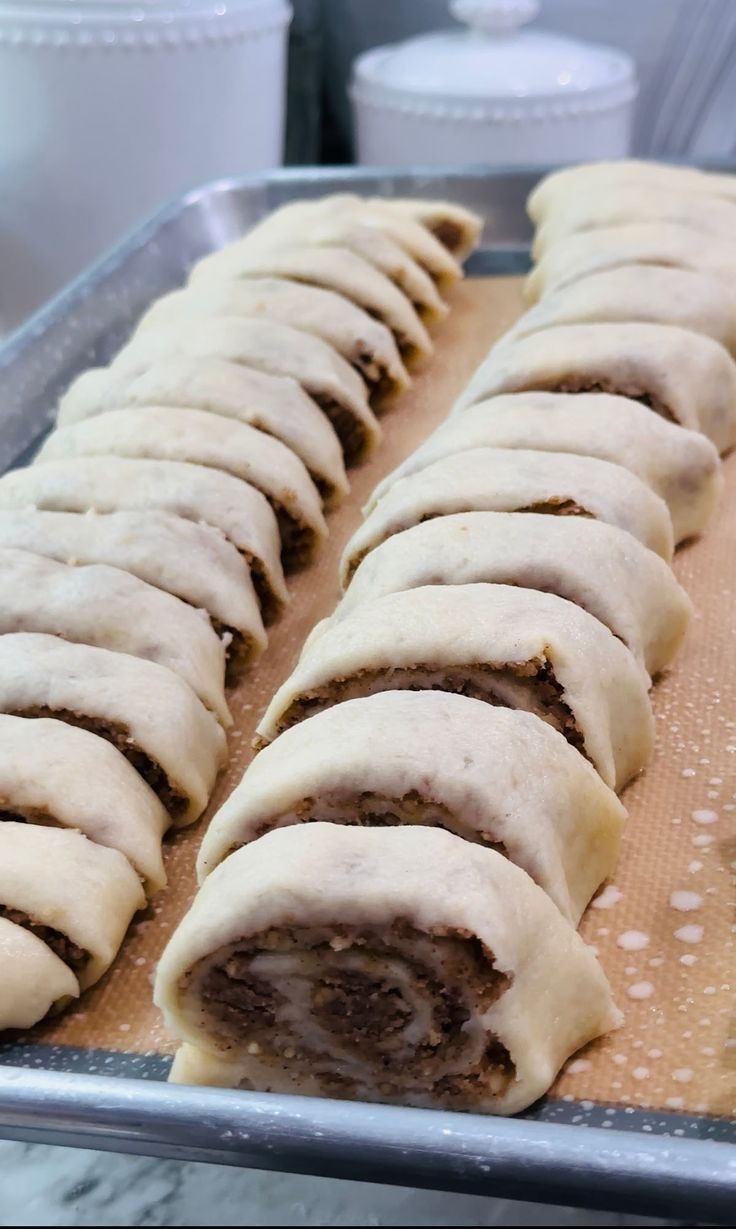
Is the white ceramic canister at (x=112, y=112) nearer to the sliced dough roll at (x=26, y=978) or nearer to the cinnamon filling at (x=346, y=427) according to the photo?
the cinnamon filling at (x=346, y=427)

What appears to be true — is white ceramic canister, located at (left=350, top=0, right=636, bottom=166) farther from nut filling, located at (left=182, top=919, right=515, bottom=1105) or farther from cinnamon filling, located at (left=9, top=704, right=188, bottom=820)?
nut filling, located at (left=182, top=919, right=515, bottom=1105)

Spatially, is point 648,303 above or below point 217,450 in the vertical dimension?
above

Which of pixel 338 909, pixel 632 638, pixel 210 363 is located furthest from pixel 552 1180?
pixel 210 363

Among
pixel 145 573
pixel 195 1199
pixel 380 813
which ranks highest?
pixel 380 813

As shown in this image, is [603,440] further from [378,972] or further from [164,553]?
[378,972]

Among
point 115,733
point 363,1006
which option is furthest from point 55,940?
point 363,1006

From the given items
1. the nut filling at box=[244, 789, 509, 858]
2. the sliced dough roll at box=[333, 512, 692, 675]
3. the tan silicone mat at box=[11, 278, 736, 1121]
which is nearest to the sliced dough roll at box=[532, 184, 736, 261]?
the tan silicone mat at box=[11, 278, 736, 1121]

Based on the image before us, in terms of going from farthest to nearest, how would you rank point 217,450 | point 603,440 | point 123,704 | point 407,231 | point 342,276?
point 407,231 → point 342,276 → point 217,450 → point 603,440 → point 123,704
